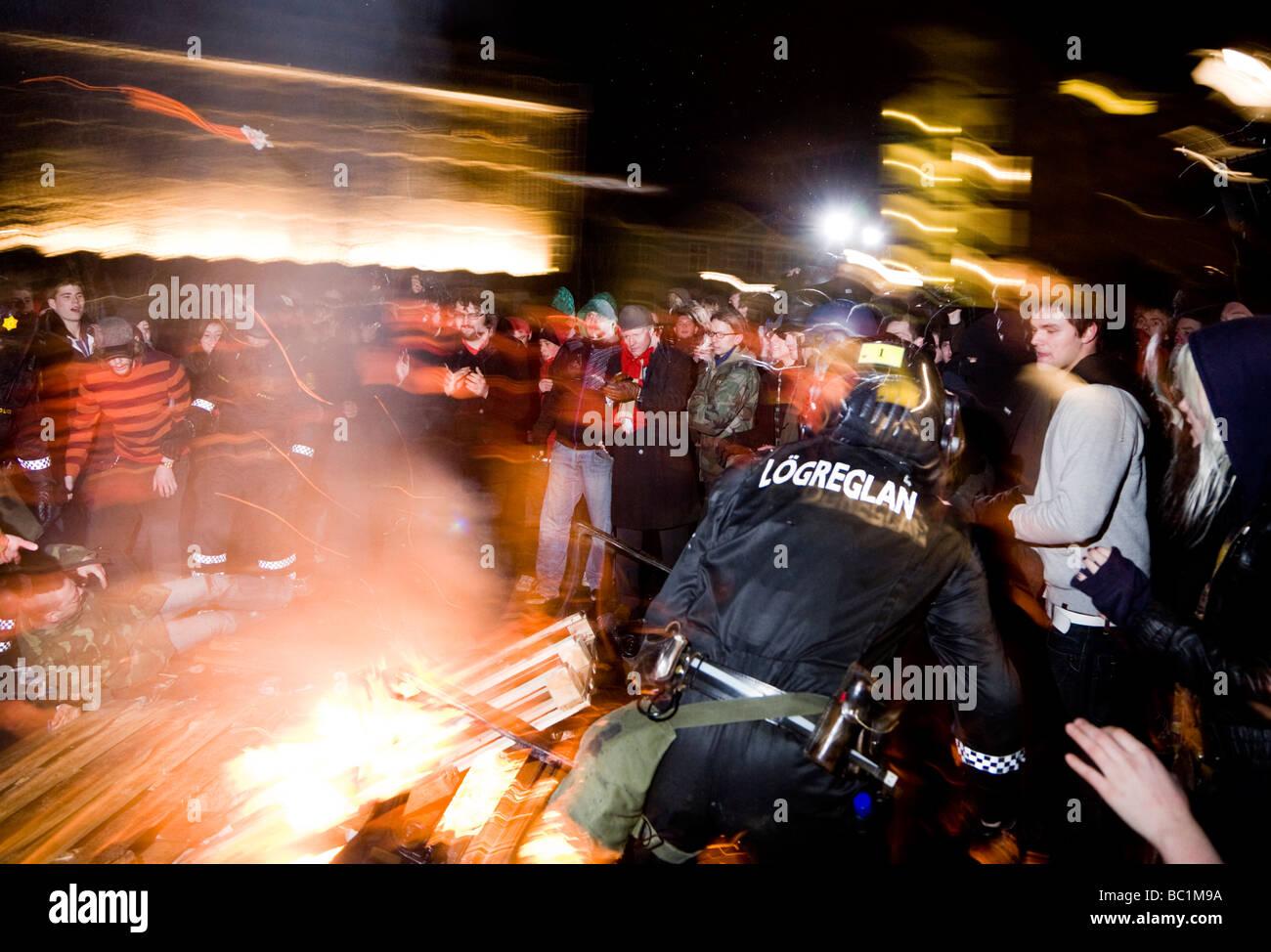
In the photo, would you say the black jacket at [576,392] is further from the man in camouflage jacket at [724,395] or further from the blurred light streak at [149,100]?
the blurred light streak at [149,100]

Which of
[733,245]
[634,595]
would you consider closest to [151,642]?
[634,595]

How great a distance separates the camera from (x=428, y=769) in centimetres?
363

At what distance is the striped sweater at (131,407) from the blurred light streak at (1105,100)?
11541 mm

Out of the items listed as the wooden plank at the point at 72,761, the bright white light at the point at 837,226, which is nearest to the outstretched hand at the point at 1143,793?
the wooden plank at the point at 72,761

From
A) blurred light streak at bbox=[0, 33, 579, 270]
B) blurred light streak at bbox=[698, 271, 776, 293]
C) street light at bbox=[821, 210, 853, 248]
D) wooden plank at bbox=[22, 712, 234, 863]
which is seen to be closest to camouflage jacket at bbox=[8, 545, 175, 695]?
wooden plank at bbox=[22, 712, 234, 863]

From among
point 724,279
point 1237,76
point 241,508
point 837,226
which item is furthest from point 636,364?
point 837,226

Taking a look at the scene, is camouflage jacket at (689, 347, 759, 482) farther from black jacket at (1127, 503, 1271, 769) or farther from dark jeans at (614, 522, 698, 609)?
black jacket at (1127, 503, 1271, 769)

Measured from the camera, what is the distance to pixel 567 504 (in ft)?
21.9

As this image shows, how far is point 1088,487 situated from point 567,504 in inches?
174

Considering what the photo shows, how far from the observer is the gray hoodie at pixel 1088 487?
10.3ft

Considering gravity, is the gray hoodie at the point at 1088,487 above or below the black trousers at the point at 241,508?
above

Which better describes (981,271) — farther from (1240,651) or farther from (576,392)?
(1240,651)
